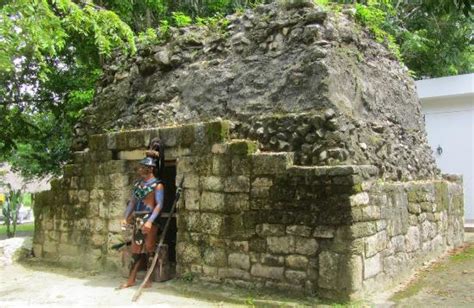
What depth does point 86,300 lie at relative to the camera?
552cm

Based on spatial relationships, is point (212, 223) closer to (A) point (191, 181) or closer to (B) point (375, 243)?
(A) point (191, 181)

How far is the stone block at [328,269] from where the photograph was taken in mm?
4895

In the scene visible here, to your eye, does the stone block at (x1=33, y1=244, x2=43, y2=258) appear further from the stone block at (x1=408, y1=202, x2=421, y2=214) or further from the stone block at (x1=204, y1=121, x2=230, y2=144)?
the stone block at (x1=408, y1=202, x2=421, y2=214)

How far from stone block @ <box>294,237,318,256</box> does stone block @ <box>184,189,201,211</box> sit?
1.43 m

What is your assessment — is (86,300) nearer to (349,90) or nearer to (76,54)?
(349,90)

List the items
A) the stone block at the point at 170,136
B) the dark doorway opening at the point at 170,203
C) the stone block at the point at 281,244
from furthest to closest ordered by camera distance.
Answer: the dark doorway opening at the point at 170,203 → the stone block at the point at 170,136 → the stone block at the point at 281,244

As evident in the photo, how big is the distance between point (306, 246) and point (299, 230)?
182mm

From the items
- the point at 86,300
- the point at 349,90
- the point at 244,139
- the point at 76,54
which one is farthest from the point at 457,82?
the point at 86,300

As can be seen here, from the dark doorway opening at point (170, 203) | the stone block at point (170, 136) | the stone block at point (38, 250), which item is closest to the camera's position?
the stone block at point (170, 136)

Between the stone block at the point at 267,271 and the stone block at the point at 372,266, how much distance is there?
89 centimetres

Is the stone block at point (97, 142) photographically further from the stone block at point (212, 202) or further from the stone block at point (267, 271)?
the stone block at point (267, 271)

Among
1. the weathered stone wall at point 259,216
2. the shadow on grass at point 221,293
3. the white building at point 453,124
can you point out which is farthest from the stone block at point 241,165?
the white building at point 453,124

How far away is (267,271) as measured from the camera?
534 cm

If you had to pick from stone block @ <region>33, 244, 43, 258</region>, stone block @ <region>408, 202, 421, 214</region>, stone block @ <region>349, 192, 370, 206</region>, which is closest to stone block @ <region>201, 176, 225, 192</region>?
stone block @ <region>349, 192, 370, 206</region>
